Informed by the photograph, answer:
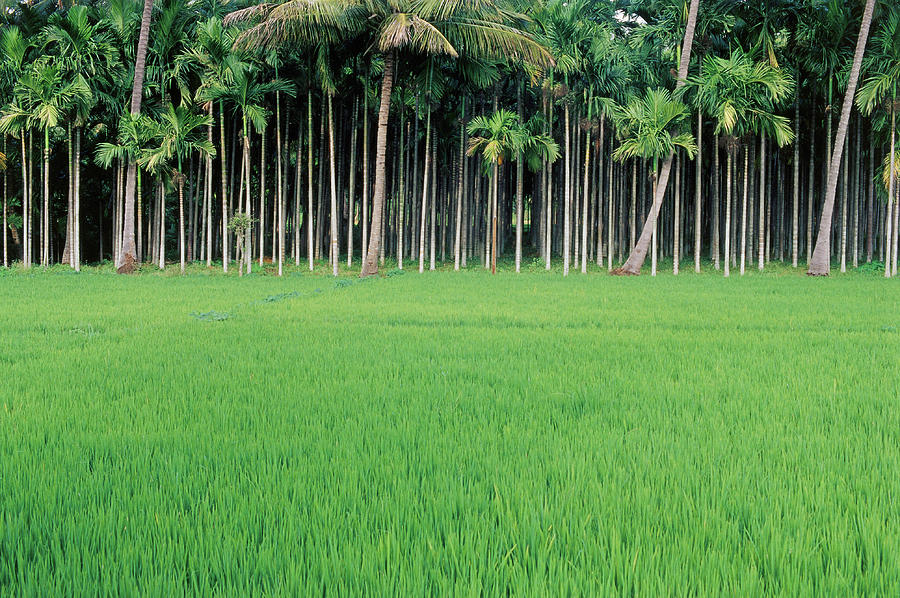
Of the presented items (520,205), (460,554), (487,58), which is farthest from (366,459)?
(520,205)

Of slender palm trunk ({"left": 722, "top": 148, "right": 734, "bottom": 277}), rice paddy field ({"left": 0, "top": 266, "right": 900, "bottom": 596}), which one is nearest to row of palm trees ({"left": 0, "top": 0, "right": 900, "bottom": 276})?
slender palm trunk ({"left": 722, "top": 148, "right": 734, "bottom": 277})

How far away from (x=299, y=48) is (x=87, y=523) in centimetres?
2250

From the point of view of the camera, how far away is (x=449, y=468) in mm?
2928

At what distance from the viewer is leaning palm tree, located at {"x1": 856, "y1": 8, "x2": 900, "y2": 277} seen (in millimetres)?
19688

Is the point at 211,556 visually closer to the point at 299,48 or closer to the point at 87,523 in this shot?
the point at 87,523

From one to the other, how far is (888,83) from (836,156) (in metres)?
2.40

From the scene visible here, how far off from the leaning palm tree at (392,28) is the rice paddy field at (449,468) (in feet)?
48.5

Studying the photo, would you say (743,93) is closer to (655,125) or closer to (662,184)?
(655,125)

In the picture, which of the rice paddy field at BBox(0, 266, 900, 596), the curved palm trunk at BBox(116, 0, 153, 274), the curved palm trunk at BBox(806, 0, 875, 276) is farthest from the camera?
the curved palm trunk at BBox(116, 0, 153, 274)

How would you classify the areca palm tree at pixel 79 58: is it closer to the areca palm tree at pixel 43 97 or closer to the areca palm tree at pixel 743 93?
A: the areca palm tree at pixel 43 97

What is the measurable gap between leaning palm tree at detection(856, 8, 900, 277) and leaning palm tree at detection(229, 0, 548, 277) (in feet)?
32.3

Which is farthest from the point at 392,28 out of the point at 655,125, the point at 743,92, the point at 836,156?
the point at 836,156

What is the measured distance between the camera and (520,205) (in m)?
25.2

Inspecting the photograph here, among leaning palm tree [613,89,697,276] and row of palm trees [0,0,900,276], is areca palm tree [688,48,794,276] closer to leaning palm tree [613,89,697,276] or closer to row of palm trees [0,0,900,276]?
row of palm trees [0,0,900,276]
